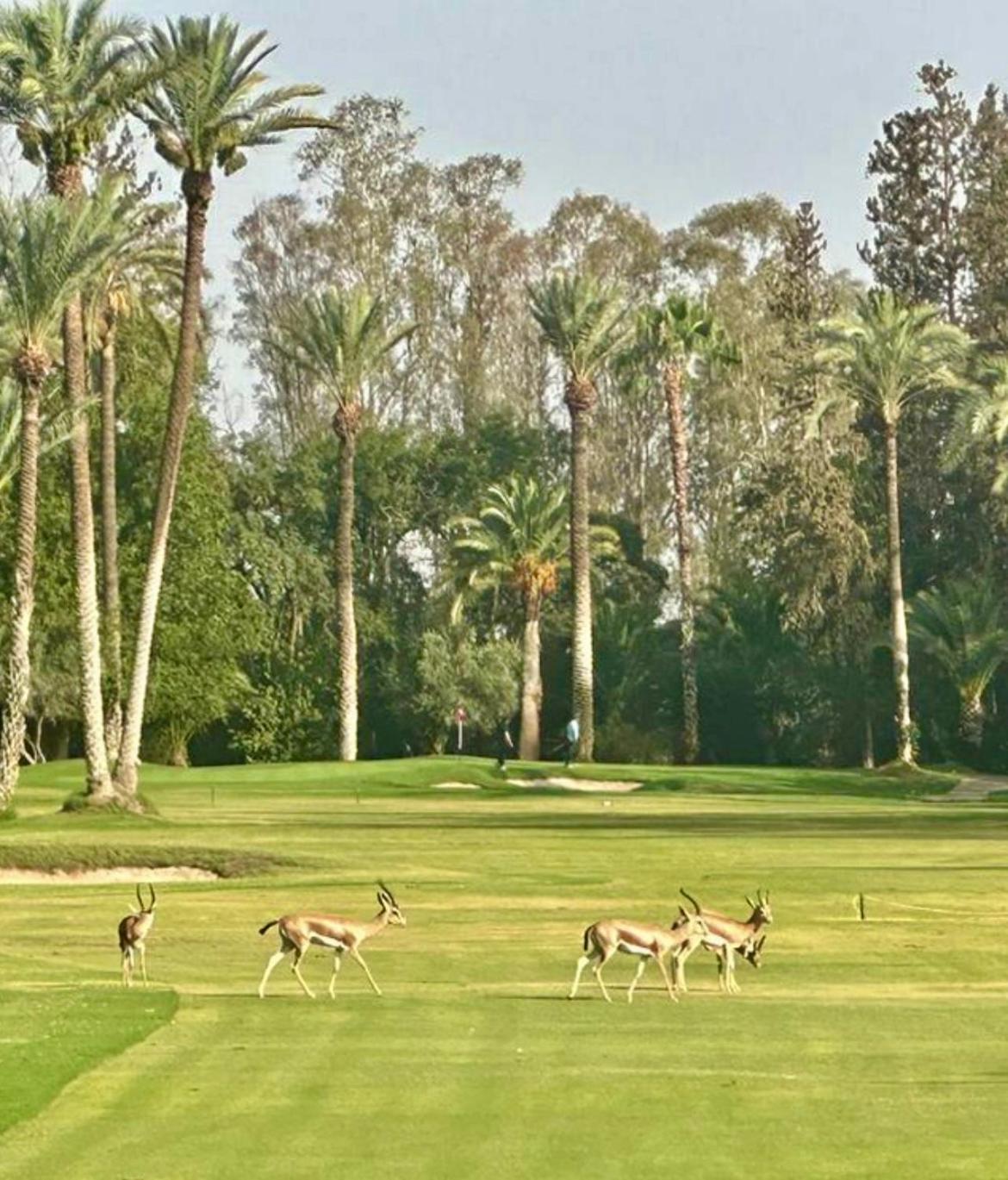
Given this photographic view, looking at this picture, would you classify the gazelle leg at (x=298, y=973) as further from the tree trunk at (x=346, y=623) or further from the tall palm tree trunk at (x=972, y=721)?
the tall palm tree trunk at (x=972, y=721)

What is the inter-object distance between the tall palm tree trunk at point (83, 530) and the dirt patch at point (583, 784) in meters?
20.1

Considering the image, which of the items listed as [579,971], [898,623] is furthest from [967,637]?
[579,971]

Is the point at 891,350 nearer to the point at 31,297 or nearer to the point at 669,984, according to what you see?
the point at 31,297

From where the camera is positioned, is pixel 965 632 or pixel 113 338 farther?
pixel 965 632

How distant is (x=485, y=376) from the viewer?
4712 inches

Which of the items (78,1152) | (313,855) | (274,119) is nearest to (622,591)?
(274,119)

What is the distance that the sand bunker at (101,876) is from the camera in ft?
138

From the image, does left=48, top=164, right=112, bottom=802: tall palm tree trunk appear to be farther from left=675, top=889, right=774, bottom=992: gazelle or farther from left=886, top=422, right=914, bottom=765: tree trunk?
left=675, top=889, right=774, bottom=992: gazelle

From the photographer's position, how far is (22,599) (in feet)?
197

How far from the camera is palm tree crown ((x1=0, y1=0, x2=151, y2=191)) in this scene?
59.7 m

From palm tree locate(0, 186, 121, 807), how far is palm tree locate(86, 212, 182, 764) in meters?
11.9

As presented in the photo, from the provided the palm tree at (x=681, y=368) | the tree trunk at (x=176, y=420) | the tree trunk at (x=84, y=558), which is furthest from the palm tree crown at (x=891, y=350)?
the tree trunk at (x=84, y=558)

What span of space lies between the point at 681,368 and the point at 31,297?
4686 centimetres

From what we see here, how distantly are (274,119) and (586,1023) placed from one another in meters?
42.9
